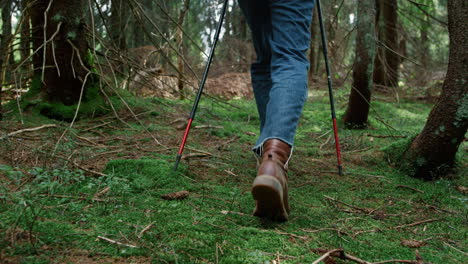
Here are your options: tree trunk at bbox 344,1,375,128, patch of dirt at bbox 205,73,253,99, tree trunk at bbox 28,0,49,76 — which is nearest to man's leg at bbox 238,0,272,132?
tree trunk at bbox 344,1,375,128

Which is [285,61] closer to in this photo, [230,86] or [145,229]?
[145,229]

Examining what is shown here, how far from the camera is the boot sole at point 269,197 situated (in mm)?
1570

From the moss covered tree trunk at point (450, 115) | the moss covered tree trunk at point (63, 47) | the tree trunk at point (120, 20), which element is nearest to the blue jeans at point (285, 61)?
the moss covered tree trunk at point (450, 115)

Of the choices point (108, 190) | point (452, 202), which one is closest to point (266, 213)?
point (108, 190)

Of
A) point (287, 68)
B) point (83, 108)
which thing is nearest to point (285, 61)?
point (287, 68)

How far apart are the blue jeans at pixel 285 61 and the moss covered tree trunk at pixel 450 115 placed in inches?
47.5

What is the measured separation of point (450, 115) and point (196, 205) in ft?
6.37

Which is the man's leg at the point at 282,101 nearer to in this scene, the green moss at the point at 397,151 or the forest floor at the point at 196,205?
the forest floor at the point at 196,205

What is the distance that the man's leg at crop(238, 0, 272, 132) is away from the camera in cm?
231

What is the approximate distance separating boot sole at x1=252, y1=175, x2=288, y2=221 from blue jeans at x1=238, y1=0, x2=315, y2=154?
34cm

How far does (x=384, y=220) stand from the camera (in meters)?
1.94

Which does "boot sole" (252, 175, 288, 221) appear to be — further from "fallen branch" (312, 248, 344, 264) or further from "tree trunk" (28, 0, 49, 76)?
"tree trunk" (28, 0, 49, 76)

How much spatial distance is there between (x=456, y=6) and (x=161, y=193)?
2.37m

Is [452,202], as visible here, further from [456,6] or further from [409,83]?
[409,83]
